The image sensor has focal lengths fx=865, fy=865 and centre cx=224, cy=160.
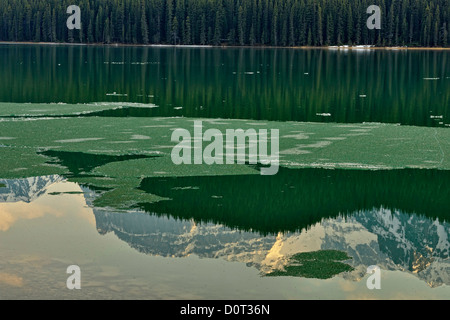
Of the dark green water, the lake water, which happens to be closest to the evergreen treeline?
the dark green water

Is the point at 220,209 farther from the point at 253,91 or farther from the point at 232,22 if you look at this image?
the point at 232,22

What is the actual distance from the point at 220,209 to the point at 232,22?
145954 mm

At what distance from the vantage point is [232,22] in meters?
162

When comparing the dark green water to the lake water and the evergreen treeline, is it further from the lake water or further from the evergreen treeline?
the evergreen treeline

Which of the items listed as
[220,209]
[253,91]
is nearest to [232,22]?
[253,91]

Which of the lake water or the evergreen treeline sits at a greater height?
the evergreen treeline

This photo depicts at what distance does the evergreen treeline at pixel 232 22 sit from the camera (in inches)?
6029

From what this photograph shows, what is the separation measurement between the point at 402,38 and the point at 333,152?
442 ft

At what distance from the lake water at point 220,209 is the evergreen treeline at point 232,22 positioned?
119741 mm

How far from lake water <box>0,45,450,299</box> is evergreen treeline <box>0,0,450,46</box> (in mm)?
119741

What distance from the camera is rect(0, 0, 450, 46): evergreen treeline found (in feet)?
502

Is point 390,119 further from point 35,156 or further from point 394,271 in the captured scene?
point 394,271

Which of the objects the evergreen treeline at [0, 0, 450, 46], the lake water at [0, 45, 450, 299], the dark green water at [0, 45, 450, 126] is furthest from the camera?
the evergreen treeline at [0, 0, 450, 46]
